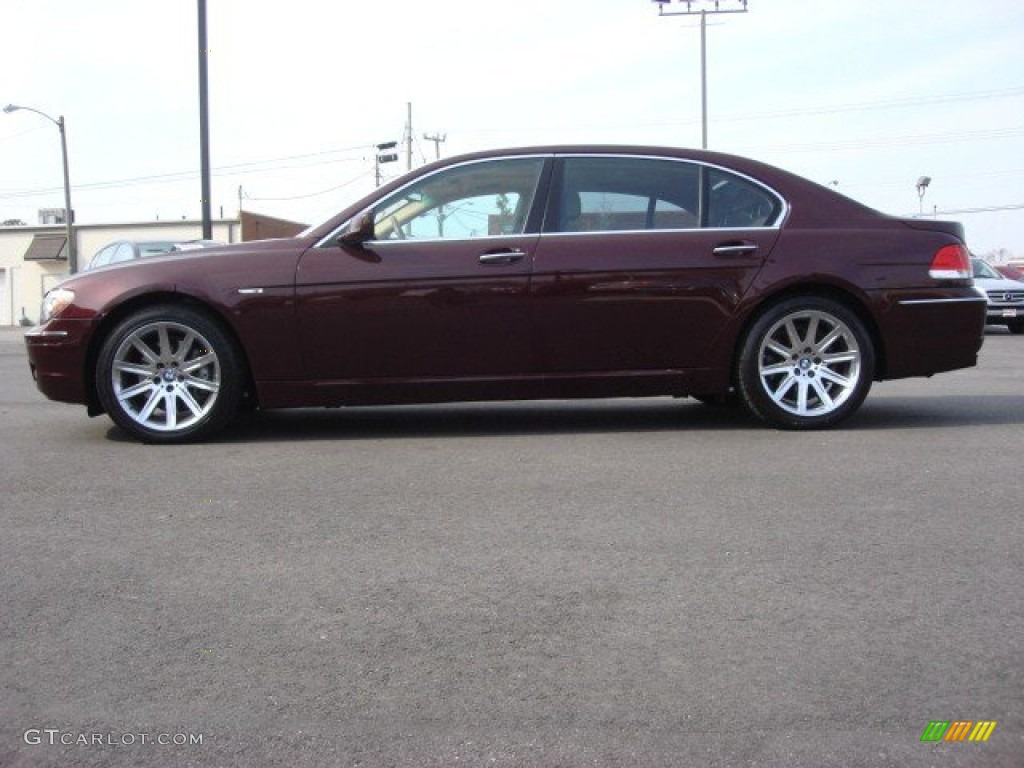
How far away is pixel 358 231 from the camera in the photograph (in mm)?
5680

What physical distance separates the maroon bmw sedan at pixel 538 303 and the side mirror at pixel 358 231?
0.01 meters

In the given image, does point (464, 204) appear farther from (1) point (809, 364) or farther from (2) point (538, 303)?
(1) point (809, 364)

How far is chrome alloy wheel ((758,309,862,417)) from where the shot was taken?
19.4 ft

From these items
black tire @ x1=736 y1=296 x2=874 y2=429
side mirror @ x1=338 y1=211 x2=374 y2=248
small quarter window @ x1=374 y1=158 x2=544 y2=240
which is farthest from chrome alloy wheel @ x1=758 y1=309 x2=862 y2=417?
Answer: side mirror @ x1=338 y1=211 x2=374 y2=248

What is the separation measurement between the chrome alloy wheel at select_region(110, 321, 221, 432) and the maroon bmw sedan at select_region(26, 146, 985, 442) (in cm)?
1

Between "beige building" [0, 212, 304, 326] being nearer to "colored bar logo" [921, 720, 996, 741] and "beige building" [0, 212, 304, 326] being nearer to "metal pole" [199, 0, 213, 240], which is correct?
"metal pole" [199, 0, 213, 240]

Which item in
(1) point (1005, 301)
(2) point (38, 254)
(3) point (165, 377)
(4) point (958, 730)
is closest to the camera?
(4) point (958, 730)

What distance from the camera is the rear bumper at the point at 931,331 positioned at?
594 cm

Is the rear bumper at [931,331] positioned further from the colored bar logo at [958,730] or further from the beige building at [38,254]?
the beige building at [38,254]

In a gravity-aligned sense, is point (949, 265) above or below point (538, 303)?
above

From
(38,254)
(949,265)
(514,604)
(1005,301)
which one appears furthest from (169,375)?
(38,254)

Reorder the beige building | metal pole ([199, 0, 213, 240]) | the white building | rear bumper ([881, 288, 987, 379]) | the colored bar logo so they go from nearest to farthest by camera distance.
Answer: the colored bar logo → rear bumper ([881, 288, 987, 379]) → metal pole ([199, 0, 213, 240]) → the beige building → the white building

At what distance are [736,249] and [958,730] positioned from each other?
146 inches

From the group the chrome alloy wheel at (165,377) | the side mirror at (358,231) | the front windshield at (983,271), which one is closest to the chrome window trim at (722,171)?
the side mirror at (358,231)
